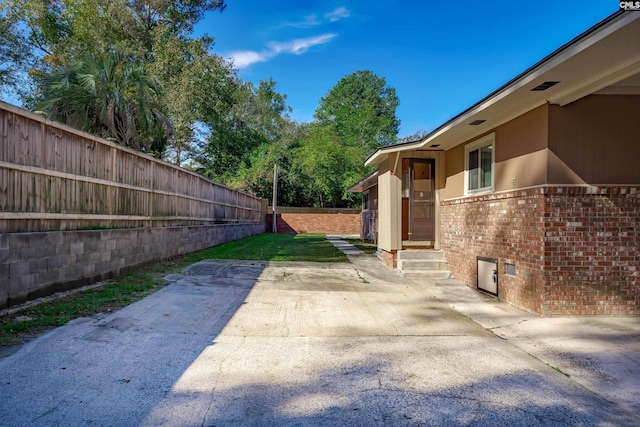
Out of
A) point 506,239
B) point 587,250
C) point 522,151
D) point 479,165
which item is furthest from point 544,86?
point 479,165

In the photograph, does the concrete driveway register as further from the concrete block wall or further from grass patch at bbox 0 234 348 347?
the concrete block wall

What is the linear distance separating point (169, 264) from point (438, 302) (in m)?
5.81

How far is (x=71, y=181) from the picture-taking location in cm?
607

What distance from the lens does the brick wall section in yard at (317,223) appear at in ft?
93.6

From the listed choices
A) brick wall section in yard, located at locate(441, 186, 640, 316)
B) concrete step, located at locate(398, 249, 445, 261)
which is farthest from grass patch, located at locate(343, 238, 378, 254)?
brick wall section in yard, located at locate(441, 186, 640, 316)

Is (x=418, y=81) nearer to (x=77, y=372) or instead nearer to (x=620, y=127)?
(x=620, y=127)

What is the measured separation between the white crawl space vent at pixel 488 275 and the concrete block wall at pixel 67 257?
647 centimetres

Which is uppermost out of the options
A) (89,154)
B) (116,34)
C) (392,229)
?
(116,34)

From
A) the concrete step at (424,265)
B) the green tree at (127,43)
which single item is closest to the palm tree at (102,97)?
the green tree at (127,43)

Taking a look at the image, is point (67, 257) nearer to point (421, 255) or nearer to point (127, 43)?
point (421, 255)

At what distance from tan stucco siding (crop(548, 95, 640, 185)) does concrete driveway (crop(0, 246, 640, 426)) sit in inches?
100

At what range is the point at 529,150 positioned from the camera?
18.8 ft

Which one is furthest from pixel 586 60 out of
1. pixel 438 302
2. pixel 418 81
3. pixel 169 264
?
pixel 418 81

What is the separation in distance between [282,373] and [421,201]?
6900 mm
